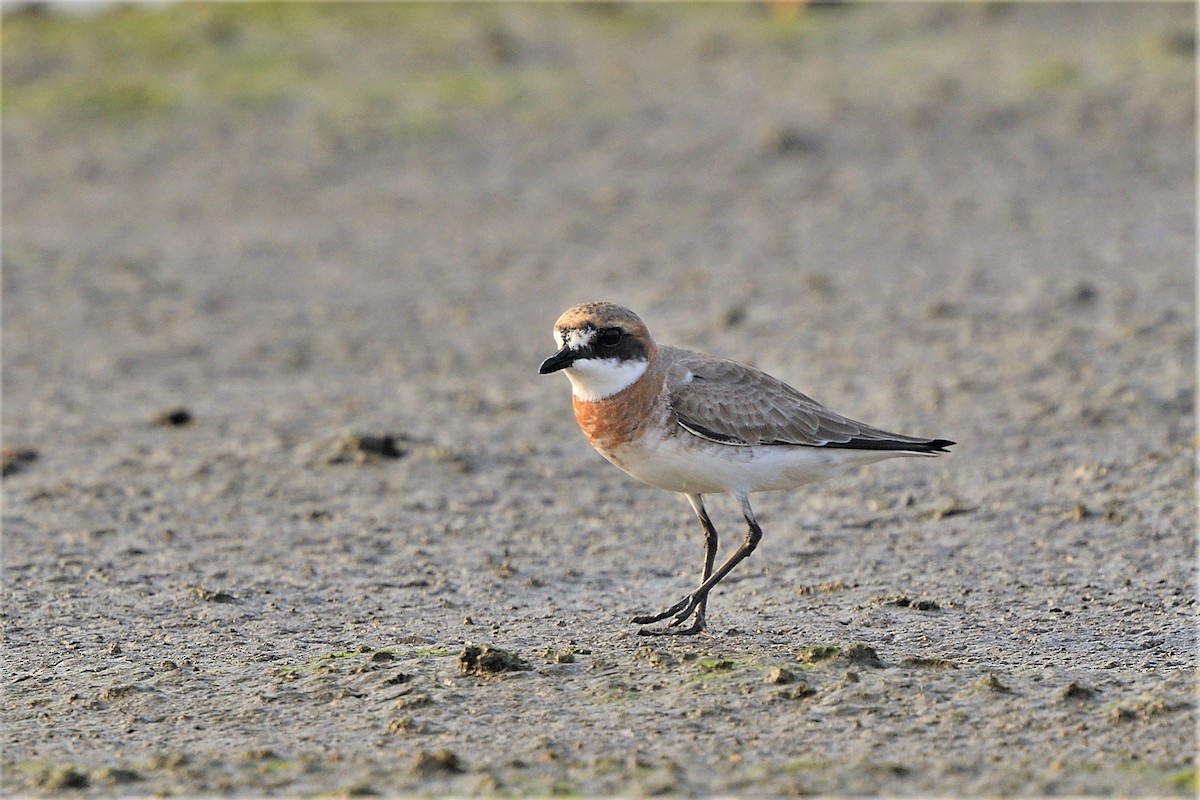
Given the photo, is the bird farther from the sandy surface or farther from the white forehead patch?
the sandy surface

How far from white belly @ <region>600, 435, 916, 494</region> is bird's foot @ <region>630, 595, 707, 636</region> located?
446mm

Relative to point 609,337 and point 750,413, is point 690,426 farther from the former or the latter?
point 609,337

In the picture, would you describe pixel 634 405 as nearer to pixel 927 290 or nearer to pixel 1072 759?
pixel 1072 759

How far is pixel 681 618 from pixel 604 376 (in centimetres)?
99

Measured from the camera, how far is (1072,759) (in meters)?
4.90

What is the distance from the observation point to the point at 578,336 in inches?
251

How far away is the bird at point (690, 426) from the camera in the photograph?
6344 mm

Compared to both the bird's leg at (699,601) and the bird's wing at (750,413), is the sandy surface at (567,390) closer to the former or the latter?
the bird's leg at (699,601)

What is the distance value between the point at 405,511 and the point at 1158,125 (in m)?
10.1

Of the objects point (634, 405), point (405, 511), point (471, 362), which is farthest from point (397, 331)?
point (634, 405)

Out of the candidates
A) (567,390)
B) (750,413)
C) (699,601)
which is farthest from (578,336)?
(567,390)

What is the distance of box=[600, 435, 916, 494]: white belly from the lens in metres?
6.33

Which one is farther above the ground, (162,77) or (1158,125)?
(162,77)

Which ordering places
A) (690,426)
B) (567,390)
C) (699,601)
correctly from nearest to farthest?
1. (690,426)
2. (699,601)
3. (567,390)
